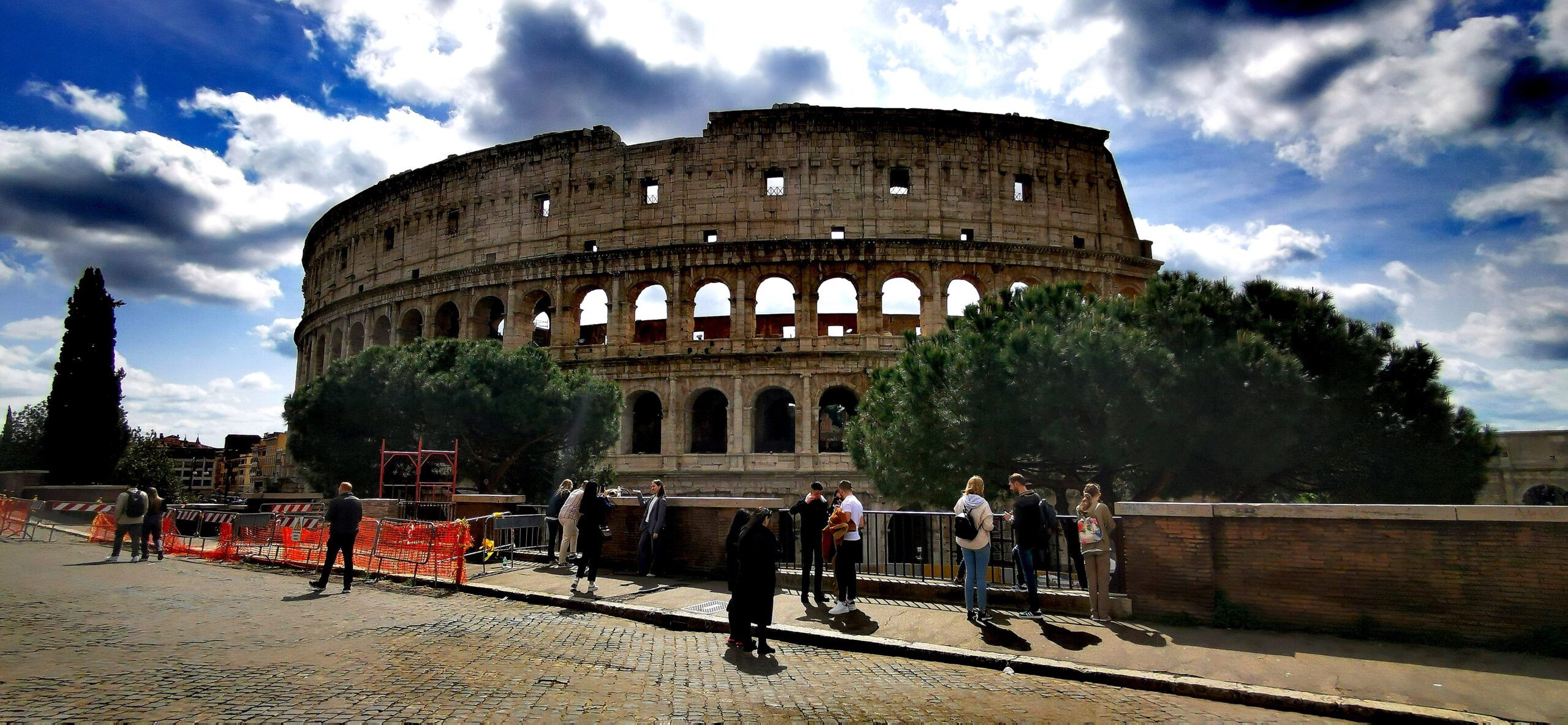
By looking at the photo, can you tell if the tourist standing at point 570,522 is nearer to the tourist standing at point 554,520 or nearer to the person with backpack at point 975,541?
the tourist standing at point 554,520

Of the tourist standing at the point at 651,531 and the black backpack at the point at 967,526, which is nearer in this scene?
the black backpack at the point at 967,526

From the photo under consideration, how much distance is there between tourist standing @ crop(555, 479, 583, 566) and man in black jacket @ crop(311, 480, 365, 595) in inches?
114

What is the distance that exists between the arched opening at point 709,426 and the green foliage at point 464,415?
21.7 feet

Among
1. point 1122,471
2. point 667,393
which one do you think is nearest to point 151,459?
point 667,393

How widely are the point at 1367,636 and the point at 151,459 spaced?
52.5 meters

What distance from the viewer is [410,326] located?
123 ft

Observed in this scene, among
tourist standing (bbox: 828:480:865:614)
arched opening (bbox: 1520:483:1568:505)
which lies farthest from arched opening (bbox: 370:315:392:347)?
arched opening (bbox: 1520:483:1568:505)

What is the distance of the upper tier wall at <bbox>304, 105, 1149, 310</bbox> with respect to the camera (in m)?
32.3

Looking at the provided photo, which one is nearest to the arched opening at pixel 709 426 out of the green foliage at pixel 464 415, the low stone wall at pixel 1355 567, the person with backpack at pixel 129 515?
the green foliage at pixel 464 415

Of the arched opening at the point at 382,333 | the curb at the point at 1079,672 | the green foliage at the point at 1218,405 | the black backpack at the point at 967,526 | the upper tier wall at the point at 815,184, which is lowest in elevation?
the curb at the point at 1079,672

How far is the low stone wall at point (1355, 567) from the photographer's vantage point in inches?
293

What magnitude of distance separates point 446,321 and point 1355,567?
1404 inches

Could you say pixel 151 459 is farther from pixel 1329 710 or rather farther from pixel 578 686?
pixel 1329 710

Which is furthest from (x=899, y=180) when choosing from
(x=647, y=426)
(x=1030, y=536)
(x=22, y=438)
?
(x=22, y=438)
